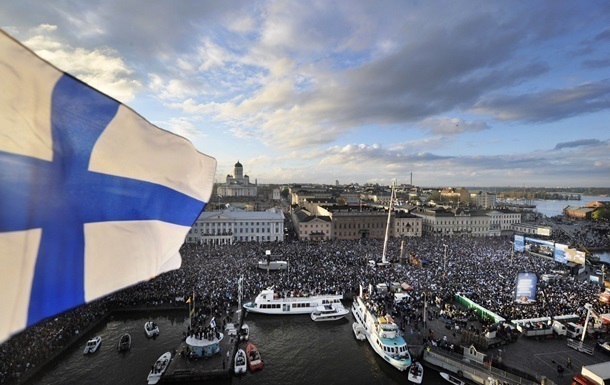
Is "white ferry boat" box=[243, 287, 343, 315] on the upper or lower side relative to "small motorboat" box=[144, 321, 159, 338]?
upper

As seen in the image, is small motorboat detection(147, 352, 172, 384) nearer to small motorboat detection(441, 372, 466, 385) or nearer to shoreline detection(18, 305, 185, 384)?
shoreline detection(18, 305, 185, 384)

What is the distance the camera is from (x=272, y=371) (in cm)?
2095

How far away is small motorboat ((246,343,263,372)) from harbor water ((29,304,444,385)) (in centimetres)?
47

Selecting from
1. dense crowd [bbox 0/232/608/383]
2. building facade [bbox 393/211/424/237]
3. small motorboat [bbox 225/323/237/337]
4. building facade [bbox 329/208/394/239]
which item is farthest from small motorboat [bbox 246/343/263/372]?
building facade [bbox 393/211/424/237]

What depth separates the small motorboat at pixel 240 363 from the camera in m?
20.4

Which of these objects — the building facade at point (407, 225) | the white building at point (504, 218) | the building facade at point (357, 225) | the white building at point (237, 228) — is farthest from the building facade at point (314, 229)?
the white building at point (504, 218)

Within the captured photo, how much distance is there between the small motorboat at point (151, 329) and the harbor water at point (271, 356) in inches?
14.9

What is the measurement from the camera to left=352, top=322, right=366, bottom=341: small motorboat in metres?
25.3

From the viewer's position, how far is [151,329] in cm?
2533

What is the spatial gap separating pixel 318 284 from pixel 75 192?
3194cm

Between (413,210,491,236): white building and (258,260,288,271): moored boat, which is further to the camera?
(413,210,491,236): white building

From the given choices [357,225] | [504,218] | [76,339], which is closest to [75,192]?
[76,339]

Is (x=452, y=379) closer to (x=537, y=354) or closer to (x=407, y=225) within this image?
(x=537, y=354)

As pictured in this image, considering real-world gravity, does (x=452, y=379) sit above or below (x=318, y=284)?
below
